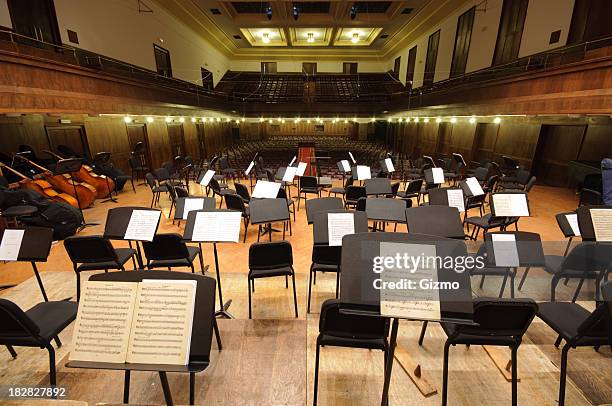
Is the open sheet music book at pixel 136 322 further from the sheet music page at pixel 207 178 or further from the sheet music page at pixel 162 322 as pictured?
the sheet music page at pixel 207 178

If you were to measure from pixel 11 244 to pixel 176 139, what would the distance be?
1187 centimetres

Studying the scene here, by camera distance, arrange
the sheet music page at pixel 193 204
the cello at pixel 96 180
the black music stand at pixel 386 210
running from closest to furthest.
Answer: the black music stand at pixel 386 210
the sheet music page at pixel 193 204
the cello at pixel 96 180

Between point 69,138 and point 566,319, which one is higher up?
point 69,138

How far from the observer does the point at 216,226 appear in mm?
3092

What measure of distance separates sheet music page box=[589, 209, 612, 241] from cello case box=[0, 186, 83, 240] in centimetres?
Answer: 845

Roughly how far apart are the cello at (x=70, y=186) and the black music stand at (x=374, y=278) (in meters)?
7.40

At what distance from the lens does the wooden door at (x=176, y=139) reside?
13336mm

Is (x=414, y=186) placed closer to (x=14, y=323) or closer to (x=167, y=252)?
(x=167, y=252)

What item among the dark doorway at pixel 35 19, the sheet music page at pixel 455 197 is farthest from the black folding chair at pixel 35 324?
the dark doorway at pixel 35 19

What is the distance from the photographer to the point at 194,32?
17094 millimetres

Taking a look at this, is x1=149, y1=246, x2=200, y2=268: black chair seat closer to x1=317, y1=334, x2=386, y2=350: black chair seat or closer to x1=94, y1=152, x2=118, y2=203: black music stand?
Result: x1=317, y1=334, x2=386, y2=350: black chair seat

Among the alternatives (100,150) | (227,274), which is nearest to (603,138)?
(227,274)

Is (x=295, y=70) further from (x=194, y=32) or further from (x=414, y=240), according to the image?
(x=414, y=240)

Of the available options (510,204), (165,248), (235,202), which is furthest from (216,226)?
(510,204)
